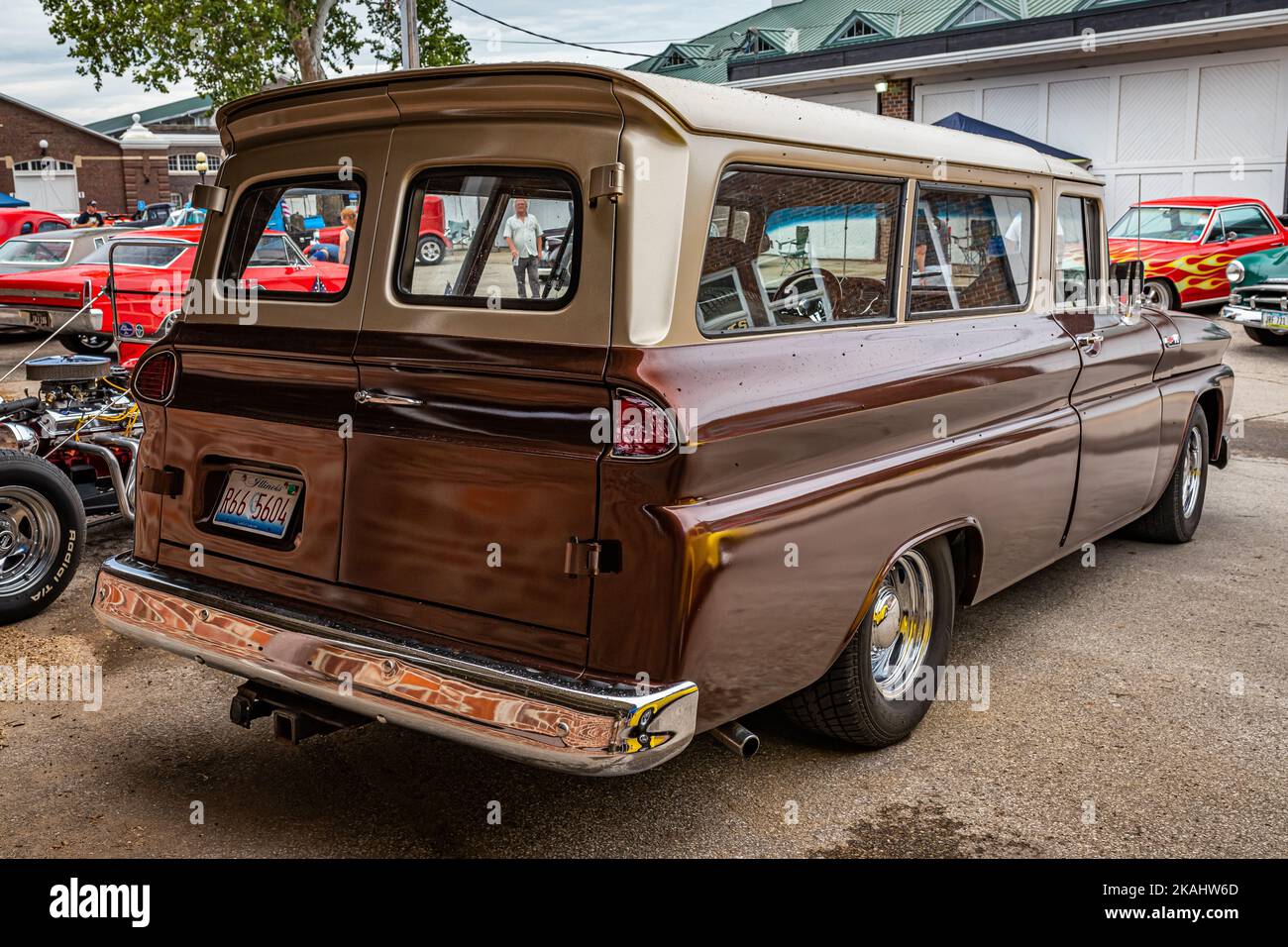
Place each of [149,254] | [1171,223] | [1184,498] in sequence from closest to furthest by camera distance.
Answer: [1184,498] → [149,254] → [1171,223]

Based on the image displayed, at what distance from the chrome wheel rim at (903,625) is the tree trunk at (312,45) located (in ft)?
84.8

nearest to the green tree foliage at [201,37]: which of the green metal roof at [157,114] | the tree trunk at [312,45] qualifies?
the tree trunk at [312,45]

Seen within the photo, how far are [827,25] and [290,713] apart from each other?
28.1 meters

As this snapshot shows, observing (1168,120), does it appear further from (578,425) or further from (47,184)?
(47,184)

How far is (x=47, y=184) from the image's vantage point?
175ft

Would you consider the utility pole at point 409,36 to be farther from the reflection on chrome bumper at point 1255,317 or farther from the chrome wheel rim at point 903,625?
the chrome wheel rim at point 903,625

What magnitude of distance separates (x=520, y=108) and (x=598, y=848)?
2.01 meters

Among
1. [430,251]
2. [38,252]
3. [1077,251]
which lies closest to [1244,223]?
[1077,251]

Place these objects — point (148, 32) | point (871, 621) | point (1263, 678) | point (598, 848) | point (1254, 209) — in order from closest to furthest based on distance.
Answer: point (598, 848) → point (871, 621) → point (1263, 678) → point (1254, 209) → point (148, 32)

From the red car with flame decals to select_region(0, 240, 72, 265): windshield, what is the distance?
41.8ft

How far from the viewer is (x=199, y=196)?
388cm

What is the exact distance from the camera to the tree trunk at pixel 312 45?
90.3 feet
